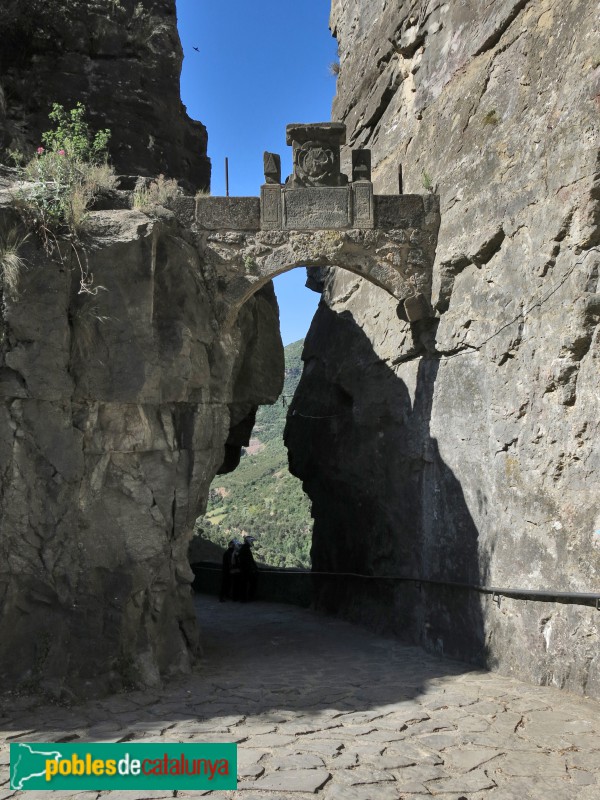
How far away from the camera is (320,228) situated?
30.2 ft

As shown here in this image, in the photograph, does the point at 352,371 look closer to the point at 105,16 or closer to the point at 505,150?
the point at 505,150

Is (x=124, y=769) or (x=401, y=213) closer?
(x=124, y=769)

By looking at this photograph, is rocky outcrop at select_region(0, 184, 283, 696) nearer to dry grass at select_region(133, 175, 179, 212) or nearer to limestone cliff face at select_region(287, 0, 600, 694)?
dry grass at select_region(133, 175, 179, 212)

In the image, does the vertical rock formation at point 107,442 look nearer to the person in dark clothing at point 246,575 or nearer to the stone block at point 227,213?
the stone block at point 227,213

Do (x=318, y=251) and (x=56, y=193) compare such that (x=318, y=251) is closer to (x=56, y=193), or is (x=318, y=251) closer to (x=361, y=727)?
(x=56, y=193)

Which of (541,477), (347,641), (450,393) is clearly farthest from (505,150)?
(347,641)

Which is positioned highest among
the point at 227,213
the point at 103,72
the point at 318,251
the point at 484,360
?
the point at 103,72

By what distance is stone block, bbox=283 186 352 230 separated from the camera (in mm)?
9203

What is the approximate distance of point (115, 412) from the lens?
7.35m

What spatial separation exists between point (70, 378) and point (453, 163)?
5178 mm

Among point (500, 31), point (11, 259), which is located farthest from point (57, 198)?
point (500, 31)

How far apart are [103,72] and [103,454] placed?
7.59 m

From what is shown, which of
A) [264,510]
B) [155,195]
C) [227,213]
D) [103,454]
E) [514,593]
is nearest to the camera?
[514,593]

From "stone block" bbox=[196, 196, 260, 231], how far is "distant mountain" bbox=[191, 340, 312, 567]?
1013 centimetres
